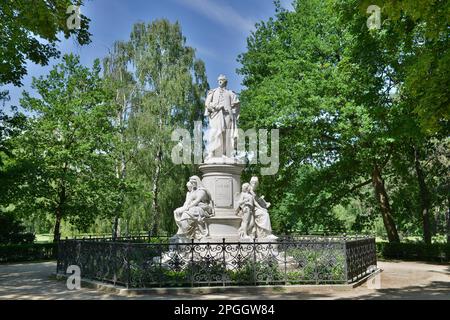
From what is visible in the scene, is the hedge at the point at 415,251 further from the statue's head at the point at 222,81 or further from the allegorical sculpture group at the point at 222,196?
the statue's head at the point at 222,81

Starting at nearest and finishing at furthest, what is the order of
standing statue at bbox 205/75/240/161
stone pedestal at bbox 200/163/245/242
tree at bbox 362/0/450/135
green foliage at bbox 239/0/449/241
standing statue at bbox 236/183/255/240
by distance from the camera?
tree at bbox 362/0/450/135 < standing statue at bbox 236/183/255/240 < stone pedestal at bbox 200/163/245/242 < standing statue at bbox 205/75/240/161 < green foliage at bbox 239/0/449/241

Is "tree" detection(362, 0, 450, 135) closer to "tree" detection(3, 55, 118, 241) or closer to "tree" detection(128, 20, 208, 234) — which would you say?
"tree" detection(3, 55, 118, 241)

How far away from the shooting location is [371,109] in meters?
18.9

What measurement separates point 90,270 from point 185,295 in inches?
126

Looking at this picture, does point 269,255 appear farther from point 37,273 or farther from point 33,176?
point 33,176

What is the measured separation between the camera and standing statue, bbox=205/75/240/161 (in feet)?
48.0

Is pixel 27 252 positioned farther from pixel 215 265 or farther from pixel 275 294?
pixel 275 294

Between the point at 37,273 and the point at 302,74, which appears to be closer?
the point at 37,273

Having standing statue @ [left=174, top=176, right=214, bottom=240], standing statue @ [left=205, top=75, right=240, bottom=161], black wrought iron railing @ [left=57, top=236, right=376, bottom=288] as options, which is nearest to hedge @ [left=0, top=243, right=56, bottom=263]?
black wrought iron railing @ [left=57, top=236, right=376, bottom=288]

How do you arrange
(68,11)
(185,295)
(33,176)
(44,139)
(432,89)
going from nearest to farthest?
(185,295)
(432,89)
(68,11)
(33,176)
(44,139)

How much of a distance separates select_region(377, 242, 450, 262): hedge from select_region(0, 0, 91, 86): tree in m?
17.7

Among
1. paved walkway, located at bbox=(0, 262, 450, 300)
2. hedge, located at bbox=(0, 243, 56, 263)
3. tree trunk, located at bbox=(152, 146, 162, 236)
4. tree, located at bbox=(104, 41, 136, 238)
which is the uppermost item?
tree, located at bbox=(104, 41, 136, 238)

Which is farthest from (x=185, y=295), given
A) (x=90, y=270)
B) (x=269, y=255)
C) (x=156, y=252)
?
(x=90, y=270)

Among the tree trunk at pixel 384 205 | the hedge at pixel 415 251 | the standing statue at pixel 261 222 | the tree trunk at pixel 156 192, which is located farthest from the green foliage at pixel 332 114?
the standing statue at pixel 261 222
